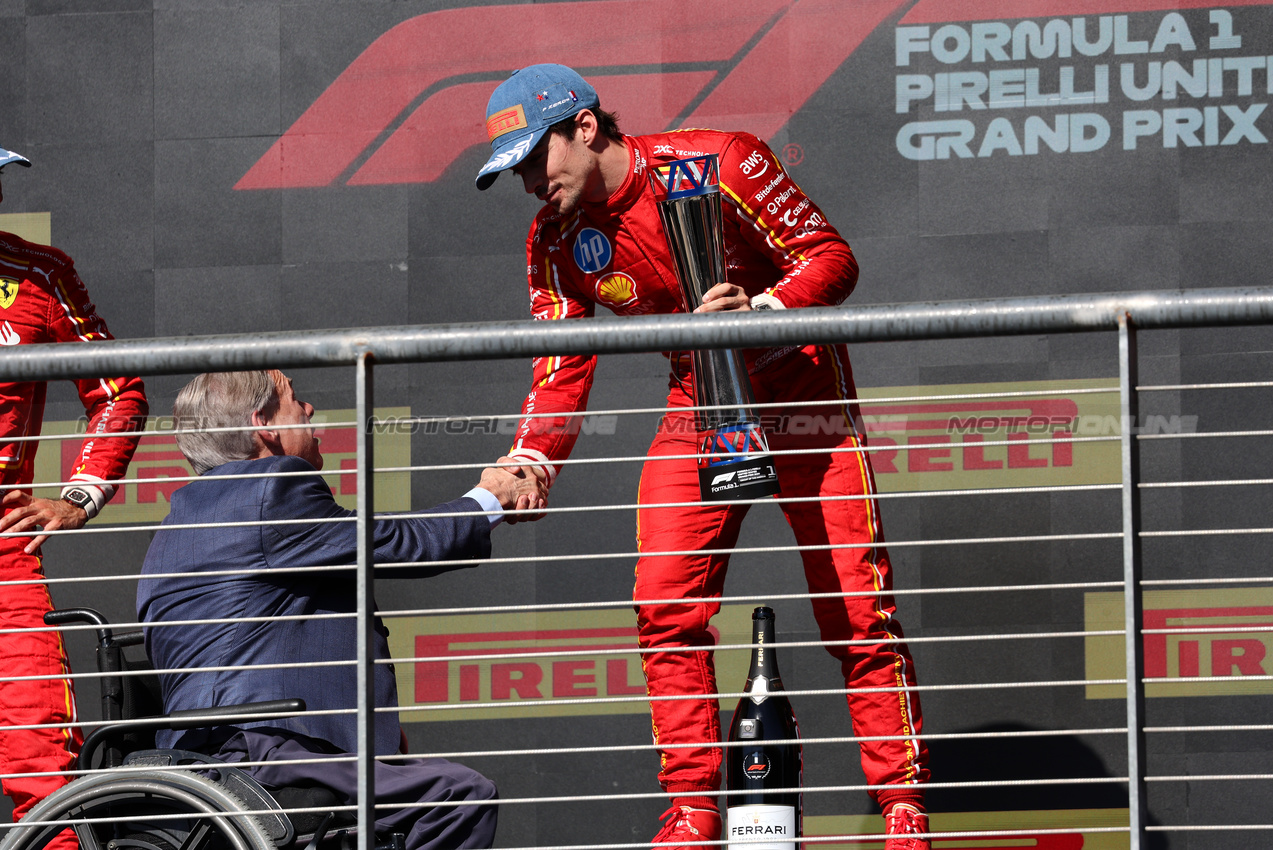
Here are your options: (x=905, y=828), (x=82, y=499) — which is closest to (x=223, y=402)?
(x=82, y=499)

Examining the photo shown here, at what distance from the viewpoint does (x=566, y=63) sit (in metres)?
3.51

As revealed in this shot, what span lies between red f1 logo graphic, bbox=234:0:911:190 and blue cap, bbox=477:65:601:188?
1.21 metres

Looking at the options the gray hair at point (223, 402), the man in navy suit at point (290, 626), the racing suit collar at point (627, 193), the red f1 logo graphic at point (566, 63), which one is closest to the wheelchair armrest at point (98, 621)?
the man in navy suit at point (290, 626)

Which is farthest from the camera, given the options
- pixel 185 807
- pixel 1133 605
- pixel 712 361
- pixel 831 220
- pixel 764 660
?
pixel 831 220

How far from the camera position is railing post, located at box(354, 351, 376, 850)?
1.40 metres

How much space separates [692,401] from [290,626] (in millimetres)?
870

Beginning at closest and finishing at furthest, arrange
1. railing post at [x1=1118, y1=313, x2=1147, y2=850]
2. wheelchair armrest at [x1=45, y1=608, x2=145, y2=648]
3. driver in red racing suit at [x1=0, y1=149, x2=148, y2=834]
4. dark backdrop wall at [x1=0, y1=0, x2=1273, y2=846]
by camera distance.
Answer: railing post at [x1=1118, y1=313, x2=1147, y2=850] → wheelchair armrest at [x1=45, y1=608, x2=145, y2=648] → driver in red racing suit at [x1=0, y1=149, x2=148, y2=834] → dark backdrop wall at [x1=0, y1=0, x2=1273, y2=846]

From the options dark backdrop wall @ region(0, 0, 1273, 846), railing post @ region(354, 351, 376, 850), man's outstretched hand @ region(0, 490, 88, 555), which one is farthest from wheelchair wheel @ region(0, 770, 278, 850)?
dark backdrop wall @ region(0, 0, 1273, 846)

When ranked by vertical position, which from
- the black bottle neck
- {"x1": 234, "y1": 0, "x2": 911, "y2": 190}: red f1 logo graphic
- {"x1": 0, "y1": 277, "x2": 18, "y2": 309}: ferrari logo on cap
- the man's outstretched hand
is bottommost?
the black bottle neck

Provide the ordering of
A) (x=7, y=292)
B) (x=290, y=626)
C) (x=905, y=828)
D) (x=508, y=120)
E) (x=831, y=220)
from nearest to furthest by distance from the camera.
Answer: (x=290, y=626)
(x=905, y=828)
(x=508, y=120)
(x=7, y=292)
(x=831, y=220)

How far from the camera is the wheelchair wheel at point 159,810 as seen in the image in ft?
5.25

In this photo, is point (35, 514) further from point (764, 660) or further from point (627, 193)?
point (764, 660)

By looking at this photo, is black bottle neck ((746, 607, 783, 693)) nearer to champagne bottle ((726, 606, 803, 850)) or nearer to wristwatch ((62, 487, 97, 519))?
champagne bottle ((726, 606, 803, 850))

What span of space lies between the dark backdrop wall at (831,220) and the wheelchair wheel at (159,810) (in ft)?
5.29
